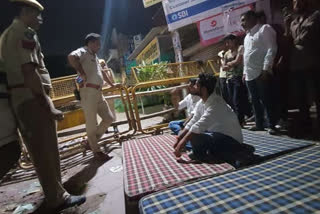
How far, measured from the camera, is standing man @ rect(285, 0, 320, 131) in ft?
9.41

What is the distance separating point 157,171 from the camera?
89.1 inches

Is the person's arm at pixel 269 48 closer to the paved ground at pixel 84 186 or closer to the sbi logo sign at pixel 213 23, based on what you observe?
the sbi logo sign at pixel 213 23

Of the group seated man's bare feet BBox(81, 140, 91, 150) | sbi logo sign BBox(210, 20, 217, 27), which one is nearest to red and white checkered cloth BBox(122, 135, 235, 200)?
seated man's bare feet BBox(81, 140, 91, 150)

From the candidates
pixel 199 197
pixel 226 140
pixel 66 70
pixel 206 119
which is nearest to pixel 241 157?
pixel 226 140

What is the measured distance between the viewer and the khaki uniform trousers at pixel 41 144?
2186 mm

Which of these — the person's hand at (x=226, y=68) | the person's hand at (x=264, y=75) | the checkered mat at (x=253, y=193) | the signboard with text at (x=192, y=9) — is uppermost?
the signboard with text at (x=192, y=9)

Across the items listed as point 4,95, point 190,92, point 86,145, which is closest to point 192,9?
point 190,92

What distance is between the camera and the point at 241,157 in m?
2.23

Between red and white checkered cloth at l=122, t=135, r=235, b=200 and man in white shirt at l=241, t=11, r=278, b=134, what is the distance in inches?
66.8

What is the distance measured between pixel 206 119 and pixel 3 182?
11.8ft

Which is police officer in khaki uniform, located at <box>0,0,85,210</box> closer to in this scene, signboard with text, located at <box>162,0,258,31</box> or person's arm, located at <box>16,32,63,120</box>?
person's arm, located at <box>16,32,63,120</box>

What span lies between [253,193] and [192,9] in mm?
4579

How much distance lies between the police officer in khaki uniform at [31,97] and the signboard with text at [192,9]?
3551mm

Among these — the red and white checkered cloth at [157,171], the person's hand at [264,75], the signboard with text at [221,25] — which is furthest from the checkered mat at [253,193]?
the signboard with text at [221,25]
